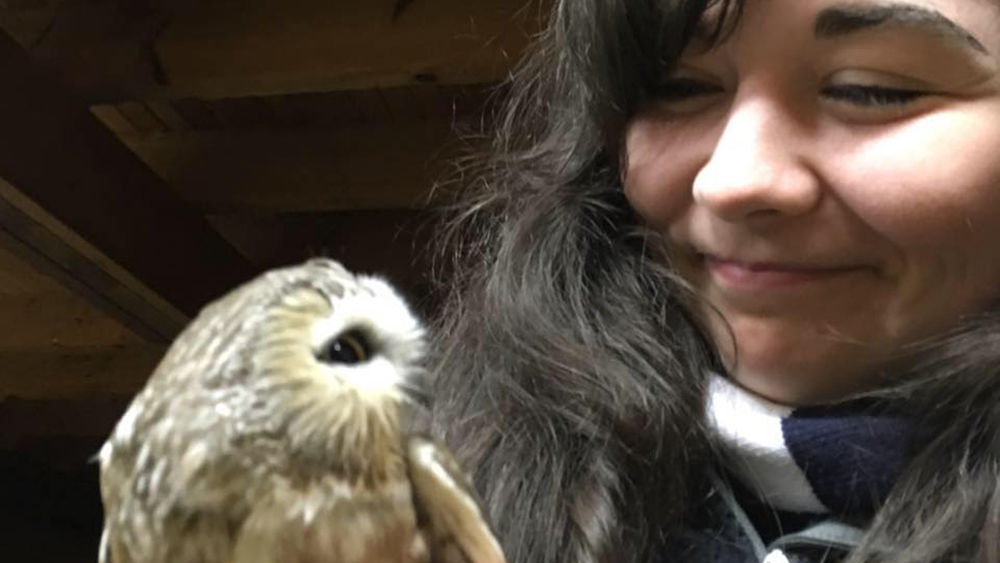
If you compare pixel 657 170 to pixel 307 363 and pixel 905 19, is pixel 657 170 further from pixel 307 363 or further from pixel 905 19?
pixel 307 363

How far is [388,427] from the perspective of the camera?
73 centimetres

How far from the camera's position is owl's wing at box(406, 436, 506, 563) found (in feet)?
2.41

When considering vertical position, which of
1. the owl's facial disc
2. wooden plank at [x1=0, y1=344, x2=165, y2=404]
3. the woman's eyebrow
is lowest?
wooden plank at [x1=0, y1=344, x2=165, y2=404]

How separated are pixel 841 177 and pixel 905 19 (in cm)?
11

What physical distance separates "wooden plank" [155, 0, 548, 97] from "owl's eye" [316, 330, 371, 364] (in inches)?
42.1

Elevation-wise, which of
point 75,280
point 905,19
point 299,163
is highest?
point 905,19

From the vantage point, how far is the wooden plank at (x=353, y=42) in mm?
1777

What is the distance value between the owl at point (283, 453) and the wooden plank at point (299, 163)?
1435mm

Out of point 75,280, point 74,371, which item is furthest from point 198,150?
point 74,371

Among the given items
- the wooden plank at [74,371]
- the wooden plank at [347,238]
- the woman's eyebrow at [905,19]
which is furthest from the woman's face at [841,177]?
the wooden plank at [74,371]

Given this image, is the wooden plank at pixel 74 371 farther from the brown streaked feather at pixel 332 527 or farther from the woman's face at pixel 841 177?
the brown streaked feather at pixel 332 527

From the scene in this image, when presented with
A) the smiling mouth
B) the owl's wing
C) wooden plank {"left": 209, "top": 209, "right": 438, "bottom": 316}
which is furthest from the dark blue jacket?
wooden plank {"left": 209, "top": 209, "right": 438, "bottom": 316}

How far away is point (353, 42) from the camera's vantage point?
1.77 m

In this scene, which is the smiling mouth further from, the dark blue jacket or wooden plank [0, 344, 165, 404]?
wooden plank [0, 344, 165, 404]
